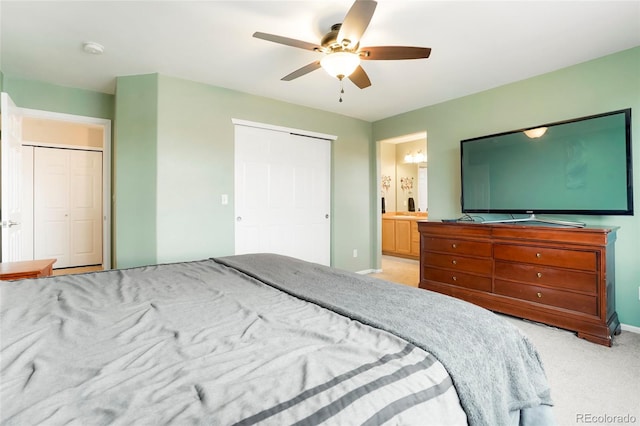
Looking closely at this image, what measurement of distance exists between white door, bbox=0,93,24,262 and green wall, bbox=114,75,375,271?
78cm

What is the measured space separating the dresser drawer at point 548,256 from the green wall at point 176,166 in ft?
9.32

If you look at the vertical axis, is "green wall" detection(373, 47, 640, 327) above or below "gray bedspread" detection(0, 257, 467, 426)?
above

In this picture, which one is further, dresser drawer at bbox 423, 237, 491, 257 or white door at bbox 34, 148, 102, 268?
white door at bbox 34, 148, 102, 268

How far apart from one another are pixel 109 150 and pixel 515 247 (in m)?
4.37

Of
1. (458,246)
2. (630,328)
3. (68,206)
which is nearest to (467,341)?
(458,246)

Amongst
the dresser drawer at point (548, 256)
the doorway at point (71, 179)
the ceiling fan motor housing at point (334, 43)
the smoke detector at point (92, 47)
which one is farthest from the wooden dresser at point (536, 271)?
the doorway at point (71, 179)

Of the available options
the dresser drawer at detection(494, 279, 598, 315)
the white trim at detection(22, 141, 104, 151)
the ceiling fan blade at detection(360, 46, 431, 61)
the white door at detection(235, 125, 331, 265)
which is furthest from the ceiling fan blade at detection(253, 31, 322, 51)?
the white trim at detection(22, 141, 104, 151)

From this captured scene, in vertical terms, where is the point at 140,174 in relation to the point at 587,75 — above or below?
below

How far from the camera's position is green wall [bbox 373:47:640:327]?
2.63 m

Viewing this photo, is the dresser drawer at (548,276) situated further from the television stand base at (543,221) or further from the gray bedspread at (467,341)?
the gray bedspread at (467,341)

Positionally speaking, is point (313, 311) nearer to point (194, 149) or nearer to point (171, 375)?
point (171, 375)

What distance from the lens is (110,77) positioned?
312 centimetres

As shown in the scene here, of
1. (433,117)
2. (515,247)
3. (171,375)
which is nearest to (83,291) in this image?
(171,375)

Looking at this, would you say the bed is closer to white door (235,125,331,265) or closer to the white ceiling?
the white ceiling
